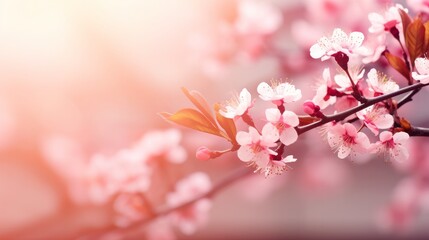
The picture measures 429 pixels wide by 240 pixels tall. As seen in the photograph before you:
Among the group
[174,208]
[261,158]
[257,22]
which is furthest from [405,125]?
[257,22]

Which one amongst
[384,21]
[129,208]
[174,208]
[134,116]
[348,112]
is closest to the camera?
[348,112]

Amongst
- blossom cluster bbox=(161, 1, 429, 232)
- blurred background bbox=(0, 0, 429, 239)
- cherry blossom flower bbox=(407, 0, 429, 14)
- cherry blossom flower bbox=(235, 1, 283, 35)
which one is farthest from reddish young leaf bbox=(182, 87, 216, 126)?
blurred background bbox=(0, 0, 429, 239)

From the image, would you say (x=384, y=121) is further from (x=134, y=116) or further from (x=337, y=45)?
(x=134, y=116)

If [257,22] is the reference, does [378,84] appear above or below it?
below

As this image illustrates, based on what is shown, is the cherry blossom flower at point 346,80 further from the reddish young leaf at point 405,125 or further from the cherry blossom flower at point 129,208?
the cherry blossom flower at point 129,208

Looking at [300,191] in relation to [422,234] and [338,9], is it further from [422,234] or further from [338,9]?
[338,9]

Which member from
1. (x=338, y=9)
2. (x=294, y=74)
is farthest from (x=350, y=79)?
(x=294, y=74)

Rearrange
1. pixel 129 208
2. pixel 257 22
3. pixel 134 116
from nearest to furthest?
pixel 129 208 < pixel 257 22 < pixel 134 116

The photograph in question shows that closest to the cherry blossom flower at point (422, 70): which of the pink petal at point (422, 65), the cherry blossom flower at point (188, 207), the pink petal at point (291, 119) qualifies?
the pink petal at point (422, 65)
